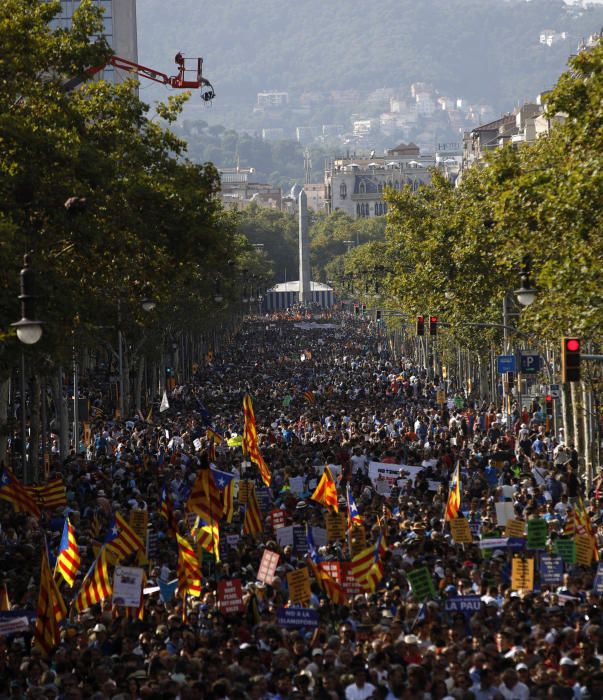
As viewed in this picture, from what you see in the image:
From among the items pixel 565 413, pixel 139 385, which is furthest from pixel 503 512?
pixel 139 385

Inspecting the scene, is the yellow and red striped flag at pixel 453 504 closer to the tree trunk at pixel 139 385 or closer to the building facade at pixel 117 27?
the tree trunk at pixel 139 385

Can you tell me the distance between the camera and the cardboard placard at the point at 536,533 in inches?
886

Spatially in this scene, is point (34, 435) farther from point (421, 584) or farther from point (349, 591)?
point (421, 584)

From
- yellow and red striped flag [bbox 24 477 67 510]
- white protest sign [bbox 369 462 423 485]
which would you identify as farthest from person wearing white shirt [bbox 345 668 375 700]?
white protest sign [bbox 369 462 423 485]

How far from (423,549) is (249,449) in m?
9.83

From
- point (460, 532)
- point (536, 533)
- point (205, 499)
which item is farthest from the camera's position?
point (460, 532)

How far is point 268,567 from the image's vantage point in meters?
19.7

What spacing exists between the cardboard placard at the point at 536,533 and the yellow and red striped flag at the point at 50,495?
8.95 metres

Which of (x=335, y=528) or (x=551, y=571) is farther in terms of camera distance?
(x=335, y=528)

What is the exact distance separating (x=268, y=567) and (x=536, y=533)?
447 centimetres

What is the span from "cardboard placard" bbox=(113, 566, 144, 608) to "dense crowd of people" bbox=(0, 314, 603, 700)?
0.23 m

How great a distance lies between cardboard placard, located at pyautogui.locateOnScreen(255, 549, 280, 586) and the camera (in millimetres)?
19484

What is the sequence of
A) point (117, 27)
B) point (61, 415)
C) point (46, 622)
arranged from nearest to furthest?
point (46, 622)
point (61, 415)
point (117, 27)

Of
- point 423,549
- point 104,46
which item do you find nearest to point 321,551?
point 423,549
